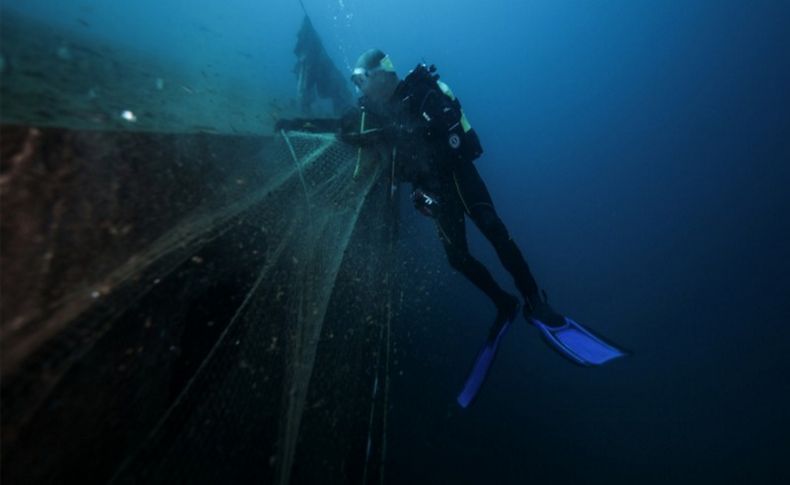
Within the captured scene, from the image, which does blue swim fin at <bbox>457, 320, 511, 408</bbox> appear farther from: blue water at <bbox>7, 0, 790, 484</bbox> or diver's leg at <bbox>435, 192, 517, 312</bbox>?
blue water at <bbox>7, 0, 790, 484</bbox>

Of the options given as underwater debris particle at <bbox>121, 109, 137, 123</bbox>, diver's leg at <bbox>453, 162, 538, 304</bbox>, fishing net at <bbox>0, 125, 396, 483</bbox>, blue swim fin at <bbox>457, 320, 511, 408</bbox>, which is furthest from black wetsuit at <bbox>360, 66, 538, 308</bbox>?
underwater debris particle at <bbox>121, 109, 137, 123</bbox>

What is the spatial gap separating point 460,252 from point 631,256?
1945 centimetres

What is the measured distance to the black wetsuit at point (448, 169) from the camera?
3779 millimetres

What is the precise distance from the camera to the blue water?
24.5 ft

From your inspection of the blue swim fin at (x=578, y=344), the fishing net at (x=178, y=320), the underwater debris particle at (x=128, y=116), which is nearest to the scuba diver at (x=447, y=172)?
the blue swim fin at (x=578, y=344)

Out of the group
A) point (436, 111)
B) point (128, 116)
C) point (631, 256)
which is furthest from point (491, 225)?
point (631, 256)

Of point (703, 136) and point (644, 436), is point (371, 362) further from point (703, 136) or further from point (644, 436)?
point (703, 136)

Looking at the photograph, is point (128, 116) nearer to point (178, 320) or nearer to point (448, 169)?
point (178, 320)

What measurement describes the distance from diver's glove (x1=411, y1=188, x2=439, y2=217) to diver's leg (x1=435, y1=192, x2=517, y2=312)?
8cm

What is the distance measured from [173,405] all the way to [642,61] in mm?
38346

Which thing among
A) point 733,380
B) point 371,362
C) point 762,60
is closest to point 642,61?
point 762,60

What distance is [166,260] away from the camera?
5.85 ft

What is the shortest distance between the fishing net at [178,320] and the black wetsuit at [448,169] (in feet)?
4.54

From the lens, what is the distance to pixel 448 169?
405 cm
